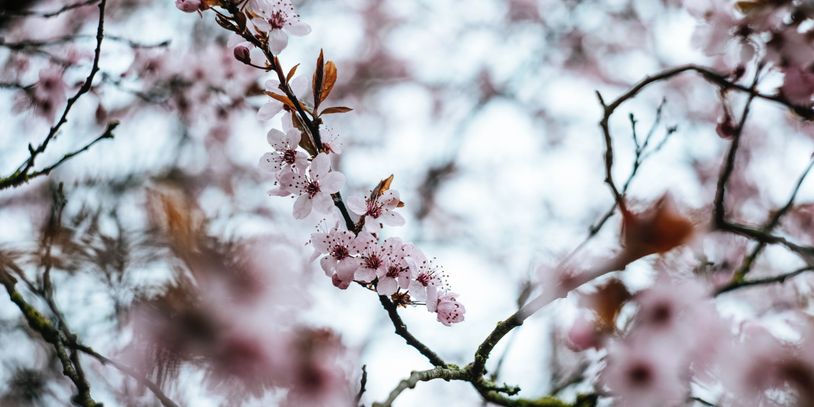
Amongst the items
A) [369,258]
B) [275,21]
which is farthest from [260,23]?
[369,258]

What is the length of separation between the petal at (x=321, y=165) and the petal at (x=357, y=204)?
0.08m

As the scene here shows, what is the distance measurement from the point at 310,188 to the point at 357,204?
0.09m

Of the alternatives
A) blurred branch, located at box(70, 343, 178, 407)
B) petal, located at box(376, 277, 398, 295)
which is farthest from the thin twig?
blurred branch, located at box(70, 343, 178, 407)

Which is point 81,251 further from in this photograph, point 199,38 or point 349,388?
point 199,38

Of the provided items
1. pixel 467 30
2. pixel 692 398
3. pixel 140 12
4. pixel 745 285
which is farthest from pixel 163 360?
pixel 467 30

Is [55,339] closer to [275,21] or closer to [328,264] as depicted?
[328,264]

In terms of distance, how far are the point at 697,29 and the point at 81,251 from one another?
1.93 metres

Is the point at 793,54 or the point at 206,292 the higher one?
the point at 793,54

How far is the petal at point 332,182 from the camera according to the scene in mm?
1143

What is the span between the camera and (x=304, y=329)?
1.47 meters

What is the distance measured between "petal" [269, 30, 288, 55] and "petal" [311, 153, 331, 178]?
0.72 ft

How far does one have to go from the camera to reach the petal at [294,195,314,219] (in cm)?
120

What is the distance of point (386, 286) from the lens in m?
1.18

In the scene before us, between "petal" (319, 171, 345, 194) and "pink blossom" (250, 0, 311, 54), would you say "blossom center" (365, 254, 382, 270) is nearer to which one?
"petal" (319, 171, 345, 194)
